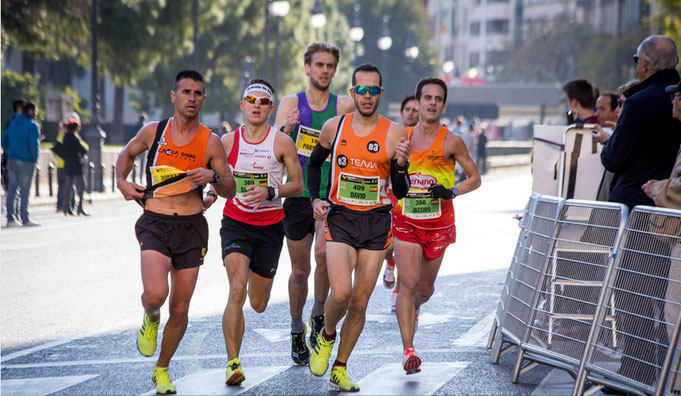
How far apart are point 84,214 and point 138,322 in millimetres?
12620

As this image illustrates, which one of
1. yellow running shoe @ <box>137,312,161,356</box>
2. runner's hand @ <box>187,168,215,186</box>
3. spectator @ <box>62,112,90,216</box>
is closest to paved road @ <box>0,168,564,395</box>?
yellow running shoe @ <box>137,312,161,356</box>

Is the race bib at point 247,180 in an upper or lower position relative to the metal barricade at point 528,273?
upper

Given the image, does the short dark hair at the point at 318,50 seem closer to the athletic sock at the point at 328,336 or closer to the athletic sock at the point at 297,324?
the athletic sock at the point at 297,324

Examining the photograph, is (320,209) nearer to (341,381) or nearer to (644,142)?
(341,381)

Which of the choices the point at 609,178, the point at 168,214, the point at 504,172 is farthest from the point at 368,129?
the point at 504,172

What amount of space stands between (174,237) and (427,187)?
2.03m

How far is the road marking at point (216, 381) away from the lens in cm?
682

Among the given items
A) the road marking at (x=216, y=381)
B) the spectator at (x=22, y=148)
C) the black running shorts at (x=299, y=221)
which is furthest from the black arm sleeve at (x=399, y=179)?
the spectator at (x=22, y=148)

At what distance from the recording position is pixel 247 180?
24.7 ft

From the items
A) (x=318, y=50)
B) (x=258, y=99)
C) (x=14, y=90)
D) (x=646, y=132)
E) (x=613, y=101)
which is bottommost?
(x=646, y=132)

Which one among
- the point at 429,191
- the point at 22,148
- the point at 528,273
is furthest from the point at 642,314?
the point at 22,148

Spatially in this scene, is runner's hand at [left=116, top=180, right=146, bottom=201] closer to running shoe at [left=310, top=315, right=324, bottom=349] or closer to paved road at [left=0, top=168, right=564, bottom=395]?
paved road at [left=0, top=168, right=564, bottom=395]

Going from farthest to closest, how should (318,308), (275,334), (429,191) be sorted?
(275,334)
(318,308)
(429,191)

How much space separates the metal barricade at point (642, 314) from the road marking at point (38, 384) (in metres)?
3.19
